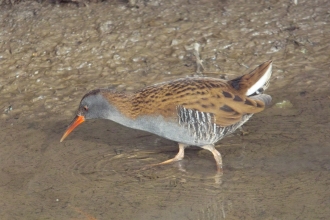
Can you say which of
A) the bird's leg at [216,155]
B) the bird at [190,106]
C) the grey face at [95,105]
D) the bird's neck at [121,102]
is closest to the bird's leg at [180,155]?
the bird at [190,106]

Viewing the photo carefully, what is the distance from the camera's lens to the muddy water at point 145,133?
440cm

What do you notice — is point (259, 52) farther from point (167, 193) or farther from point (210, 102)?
point (167, 193)

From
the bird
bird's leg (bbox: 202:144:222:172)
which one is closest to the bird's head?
the bird

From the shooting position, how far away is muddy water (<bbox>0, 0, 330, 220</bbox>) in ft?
14.4

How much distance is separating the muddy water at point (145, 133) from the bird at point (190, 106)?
0.32 meters

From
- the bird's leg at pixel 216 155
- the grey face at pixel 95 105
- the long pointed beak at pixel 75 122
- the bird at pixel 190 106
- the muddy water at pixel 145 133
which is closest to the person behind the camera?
the muddy water at pixel 145 133

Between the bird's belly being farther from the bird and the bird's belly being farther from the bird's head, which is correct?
the bird's head

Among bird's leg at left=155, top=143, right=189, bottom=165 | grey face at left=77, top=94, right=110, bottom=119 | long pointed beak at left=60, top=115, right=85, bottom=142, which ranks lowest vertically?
bird's leg at left=155, top=143, right=189, bottom=165

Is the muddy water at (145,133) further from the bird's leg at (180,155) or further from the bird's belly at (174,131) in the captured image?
the bird's belly at (174,131)

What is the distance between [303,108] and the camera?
17.8 feet

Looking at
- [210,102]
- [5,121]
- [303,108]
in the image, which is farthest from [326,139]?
[5,121]

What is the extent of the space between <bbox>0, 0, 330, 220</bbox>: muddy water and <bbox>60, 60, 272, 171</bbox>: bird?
32 cm

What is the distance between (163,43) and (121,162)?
5.95ft

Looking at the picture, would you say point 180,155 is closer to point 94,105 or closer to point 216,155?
point 216,155
